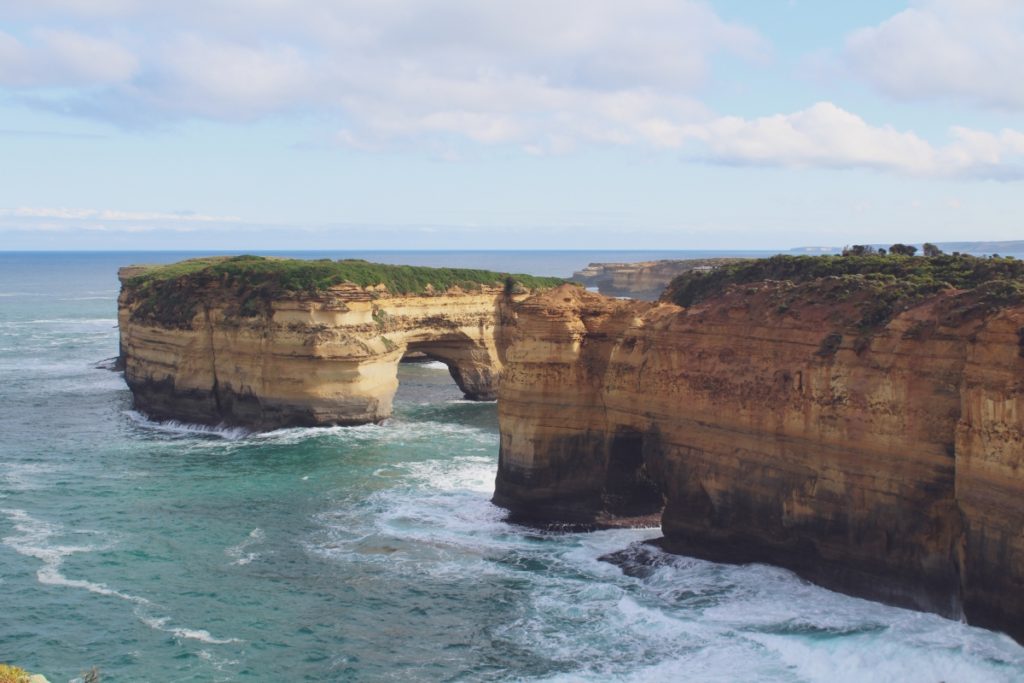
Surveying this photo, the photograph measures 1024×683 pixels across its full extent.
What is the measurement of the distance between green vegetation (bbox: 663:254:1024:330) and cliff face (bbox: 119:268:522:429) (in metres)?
20.6

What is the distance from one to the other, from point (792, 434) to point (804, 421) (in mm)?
469

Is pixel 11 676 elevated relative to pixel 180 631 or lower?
elevated

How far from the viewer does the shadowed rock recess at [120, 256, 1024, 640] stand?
2023cm

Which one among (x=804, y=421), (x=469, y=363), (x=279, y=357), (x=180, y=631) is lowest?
(x=180, y=631)

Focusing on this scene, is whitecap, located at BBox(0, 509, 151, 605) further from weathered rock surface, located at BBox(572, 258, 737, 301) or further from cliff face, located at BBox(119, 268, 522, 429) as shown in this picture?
weathered rock surface, located at BBox(572, 258, 737, 301)

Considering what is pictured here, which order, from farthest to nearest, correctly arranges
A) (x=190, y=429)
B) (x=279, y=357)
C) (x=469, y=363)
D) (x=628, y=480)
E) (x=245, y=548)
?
1. (x=469, y=363)
2. (x=190, y=429)
3. (x=279, y=357)
4. (x=628, y=480)
5. (x=245, y=548)

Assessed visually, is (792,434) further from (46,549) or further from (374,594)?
(46,549)

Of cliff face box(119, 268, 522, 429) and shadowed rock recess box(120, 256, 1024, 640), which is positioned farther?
cliff face box(119, 268, 522, 429)

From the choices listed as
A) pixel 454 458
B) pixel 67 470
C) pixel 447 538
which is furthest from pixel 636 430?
pixel 67 470

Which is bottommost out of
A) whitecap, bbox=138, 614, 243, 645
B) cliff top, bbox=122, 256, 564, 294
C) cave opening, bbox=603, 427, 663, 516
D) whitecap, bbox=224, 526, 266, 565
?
whitecap, bbox=138, 614, 243, 645

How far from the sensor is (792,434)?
24.0 metres

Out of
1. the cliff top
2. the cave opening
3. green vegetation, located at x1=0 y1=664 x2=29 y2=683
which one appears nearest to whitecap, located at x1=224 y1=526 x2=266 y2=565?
the cave opening

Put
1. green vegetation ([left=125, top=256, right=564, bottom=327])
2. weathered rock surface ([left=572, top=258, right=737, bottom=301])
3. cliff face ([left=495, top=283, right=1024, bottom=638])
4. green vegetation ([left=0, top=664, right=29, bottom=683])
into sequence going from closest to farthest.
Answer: green vegetation ([left=0, top=664, right=29, bottom=683])
cliff face ([left=495, top=283, right=1024, bottom=638])
green vegetation ([left=125, top=256, right=564, bottom=327])
weathered rock surface ([left=572, top=258, right=737, bottom=301])

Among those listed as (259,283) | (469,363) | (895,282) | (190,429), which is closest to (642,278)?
Answer: (469,363)
